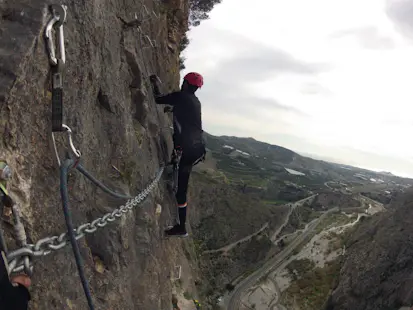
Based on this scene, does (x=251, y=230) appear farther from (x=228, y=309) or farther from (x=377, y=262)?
(x=377, y=262)

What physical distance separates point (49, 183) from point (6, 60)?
1.37 meters

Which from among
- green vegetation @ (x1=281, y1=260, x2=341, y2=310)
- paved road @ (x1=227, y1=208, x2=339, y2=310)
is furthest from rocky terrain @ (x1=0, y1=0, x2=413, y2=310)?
paved road @ (x1=227, y1=208, x2=339, y2=310)

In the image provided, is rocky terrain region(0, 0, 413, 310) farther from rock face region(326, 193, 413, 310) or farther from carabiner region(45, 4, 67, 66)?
rock face region(326, 193, 413, 310)

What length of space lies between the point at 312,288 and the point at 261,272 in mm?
13141

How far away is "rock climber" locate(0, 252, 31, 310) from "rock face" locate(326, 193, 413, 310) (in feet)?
141

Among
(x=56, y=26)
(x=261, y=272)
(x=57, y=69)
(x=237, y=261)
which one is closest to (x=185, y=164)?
(x=57, y=69)

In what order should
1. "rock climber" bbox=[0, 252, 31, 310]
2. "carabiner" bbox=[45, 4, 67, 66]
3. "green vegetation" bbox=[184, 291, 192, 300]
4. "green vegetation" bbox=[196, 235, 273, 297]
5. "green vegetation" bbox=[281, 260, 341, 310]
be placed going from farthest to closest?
1. "green vegetation" bbox=[196, 235, 273, 297]
2. "green vegetation" bbox=[281, 260, 341, 310]
3. "green vegetation" bbox=[184, 291, 192, 300]
4. "carabiner" bbox=[45, 4, 67, 66]
5. "rock climber" bbox=[0, 252, 31, 310]

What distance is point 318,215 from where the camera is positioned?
329 feet

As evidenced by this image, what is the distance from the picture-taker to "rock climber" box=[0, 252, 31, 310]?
7.77 ft

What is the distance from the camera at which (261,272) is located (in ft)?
225

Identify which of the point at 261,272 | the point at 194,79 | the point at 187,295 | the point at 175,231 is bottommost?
the point at 261,272

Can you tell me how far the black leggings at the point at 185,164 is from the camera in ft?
25.0

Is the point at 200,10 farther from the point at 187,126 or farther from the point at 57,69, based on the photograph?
the point at 57,69

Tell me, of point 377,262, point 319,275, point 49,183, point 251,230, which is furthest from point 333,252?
point 49,183
